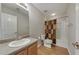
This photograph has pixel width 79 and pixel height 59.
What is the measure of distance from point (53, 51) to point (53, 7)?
635mm

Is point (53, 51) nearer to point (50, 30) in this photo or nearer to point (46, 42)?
point (46, 42)

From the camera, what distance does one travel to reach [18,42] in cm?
139

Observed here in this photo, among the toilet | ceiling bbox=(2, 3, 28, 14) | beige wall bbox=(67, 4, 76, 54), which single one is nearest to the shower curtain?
the toilet

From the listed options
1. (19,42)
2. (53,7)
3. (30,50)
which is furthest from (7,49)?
(53,7)

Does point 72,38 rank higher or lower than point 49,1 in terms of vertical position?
lower

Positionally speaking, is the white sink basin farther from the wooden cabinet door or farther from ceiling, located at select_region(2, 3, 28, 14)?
ceiling, located at select_region(2, 3, 28, 14)

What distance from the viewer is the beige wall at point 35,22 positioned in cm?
144

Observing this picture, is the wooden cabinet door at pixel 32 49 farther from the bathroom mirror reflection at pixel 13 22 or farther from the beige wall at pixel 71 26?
the beige wall at pixel 71 26

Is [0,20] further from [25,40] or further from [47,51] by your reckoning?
[47,51]

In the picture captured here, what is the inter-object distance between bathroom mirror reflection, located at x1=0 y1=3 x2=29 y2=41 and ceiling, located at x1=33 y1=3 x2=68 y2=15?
9.0 inches

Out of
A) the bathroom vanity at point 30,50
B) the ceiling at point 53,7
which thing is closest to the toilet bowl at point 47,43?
the bathroom vanity at point 30,50

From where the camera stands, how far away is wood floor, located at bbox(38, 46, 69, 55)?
1380 mm
